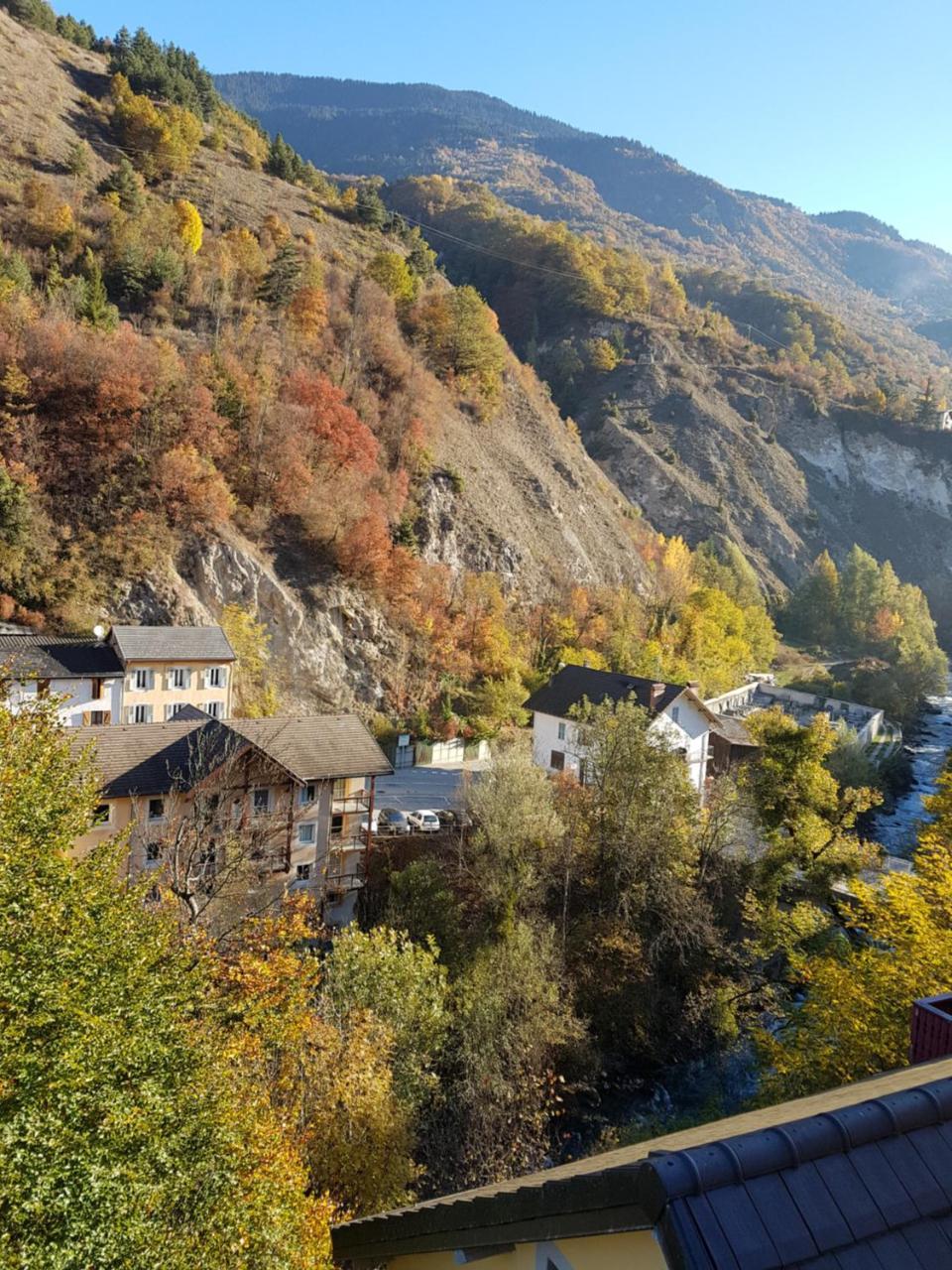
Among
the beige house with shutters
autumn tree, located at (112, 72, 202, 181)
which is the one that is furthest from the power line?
the beige house with shutters

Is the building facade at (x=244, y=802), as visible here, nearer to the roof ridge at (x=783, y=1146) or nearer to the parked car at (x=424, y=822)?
the parked car at (x=424, y=822)

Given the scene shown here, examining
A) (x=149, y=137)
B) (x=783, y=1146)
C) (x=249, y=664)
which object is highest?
(x=149, y=137)

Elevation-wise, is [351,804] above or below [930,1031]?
below

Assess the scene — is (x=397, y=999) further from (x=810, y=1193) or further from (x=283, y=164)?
(x=283, y=164)

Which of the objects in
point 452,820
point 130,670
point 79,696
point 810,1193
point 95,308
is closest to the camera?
point 810,1193

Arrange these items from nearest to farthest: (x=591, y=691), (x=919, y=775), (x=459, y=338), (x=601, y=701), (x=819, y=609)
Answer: (x=601, y=701)
(x=591, y=691)
(x=919, y=775)
(x=459, y=338)
(x=819, y=609)

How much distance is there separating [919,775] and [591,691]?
30452mm

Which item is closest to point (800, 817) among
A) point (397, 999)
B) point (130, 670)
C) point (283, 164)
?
point (397, 999)

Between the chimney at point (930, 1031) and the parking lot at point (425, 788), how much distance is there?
2408 cm

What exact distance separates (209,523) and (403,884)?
25.1 metres

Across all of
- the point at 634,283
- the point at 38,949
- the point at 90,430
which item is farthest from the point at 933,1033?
the point at 634,283

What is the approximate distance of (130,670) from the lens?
3597 centimetres

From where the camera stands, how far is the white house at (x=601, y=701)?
38.5m

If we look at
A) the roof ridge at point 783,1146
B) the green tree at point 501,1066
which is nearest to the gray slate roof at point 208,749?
the green tree at point 501,1066
